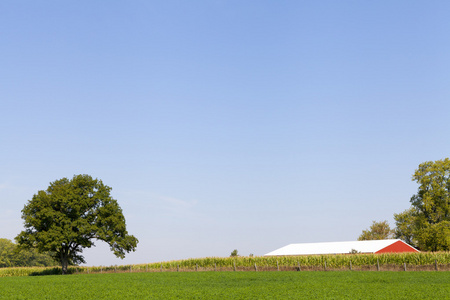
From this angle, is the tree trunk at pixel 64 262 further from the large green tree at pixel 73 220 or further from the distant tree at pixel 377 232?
the distant tree at pixel 377 232

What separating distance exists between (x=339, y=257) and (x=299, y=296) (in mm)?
33766

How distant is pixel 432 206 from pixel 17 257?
358 ft

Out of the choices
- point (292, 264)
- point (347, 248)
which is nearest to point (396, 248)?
point (347, 248)

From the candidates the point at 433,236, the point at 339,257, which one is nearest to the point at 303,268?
the point at 339,257

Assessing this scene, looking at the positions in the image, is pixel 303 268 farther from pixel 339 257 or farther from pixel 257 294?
pixel 257 294

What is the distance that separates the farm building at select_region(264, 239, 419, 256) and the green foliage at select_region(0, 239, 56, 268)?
7360 cm

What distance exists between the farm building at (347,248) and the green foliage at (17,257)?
73.6 meters

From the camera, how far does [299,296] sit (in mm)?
29328

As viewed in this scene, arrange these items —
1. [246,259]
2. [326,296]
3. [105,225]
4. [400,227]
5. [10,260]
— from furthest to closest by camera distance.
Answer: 1. [10,260]
2. [400,227]
3. [105,225]
4. [246,259]
5. [326,296]

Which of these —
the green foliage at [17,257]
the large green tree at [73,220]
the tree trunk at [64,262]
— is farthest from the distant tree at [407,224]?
the green foliage at [17,257]

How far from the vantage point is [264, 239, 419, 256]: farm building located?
7150cm

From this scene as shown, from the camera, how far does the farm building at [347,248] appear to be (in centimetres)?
7150

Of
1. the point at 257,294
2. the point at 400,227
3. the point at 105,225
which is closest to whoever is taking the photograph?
the point at 257,294

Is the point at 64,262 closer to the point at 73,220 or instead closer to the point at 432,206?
the point at 73,220
